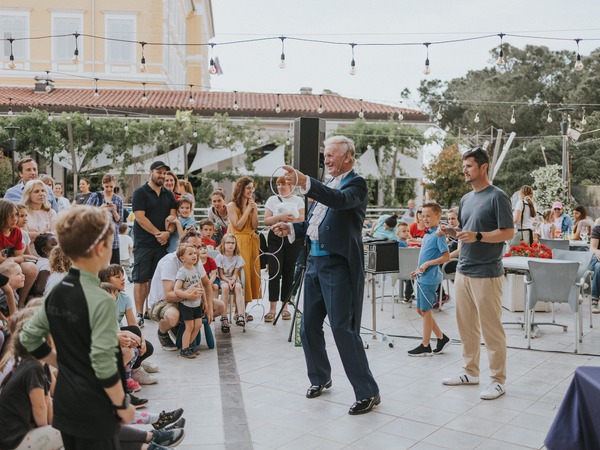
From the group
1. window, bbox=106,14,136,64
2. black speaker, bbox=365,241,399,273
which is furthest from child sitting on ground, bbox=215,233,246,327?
window, bbox=106,14,136,64

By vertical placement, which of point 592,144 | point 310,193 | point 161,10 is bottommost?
point 310,193

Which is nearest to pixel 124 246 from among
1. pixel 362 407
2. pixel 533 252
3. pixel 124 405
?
pixel 533 252

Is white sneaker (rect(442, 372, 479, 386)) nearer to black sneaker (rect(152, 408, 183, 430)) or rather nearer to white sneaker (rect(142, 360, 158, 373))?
black sneaker (rect(152, 408, 183, 430))

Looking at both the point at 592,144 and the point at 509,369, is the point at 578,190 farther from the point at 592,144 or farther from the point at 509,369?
the point at 509,369

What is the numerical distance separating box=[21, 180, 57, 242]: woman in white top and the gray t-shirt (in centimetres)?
397

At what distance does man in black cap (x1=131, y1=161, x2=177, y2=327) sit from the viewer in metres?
7.30

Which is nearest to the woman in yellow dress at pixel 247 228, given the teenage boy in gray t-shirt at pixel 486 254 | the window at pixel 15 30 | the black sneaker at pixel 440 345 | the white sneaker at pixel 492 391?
the black sneaker at pixel 440 345

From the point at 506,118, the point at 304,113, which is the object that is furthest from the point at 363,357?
the point at 506,118

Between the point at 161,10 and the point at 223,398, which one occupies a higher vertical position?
the point at 161,10

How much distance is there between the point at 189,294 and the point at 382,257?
80.6 inches

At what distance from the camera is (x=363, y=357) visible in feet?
15.3

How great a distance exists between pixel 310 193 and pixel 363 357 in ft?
4.25

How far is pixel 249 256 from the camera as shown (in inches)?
305

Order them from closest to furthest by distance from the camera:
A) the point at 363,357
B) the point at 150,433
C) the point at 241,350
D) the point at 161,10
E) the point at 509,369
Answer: the point at 150,433 < the point at 363,357 < the point at 509,369 < the point at 241,350 < the point at 161,10
